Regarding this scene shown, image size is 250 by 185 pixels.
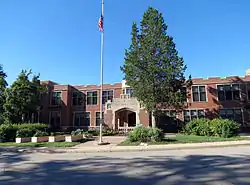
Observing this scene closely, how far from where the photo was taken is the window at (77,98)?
40.8 m

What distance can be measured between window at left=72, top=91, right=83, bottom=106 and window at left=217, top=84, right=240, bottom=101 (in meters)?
23.0

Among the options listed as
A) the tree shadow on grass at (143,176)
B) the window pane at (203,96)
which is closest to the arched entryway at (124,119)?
the window pane at (203,96)

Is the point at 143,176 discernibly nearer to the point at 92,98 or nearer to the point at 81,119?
the point at 92,98

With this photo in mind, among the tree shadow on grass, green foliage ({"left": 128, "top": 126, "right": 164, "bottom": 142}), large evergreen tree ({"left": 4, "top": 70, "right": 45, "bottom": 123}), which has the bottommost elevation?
the tree shadow on grass

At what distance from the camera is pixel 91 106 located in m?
40.0

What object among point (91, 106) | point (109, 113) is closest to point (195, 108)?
point (109, 113)

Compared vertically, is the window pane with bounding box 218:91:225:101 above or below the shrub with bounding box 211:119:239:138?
above

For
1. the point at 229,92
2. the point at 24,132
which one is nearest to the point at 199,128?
the point at 229,92

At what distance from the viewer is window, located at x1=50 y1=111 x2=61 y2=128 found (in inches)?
1565

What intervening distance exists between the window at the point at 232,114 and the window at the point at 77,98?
23.2m

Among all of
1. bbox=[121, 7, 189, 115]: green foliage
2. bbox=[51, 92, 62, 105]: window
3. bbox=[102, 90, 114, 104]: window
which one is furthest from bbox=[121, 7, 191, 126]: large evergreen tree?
bbox=[51, 92, 62, 105]: window

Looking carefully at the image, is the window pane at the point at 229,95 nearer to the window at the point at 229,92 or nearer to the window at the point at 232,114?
A: the window at the point at 229,92

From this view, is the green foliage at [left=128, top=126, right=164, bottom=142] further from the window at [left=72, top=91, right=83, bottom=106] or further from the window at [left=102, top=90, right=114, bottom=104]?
the window at [left=72, top=91, right=83, bottom=106]

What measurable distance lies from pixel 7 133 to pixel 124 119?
18.2 meters
